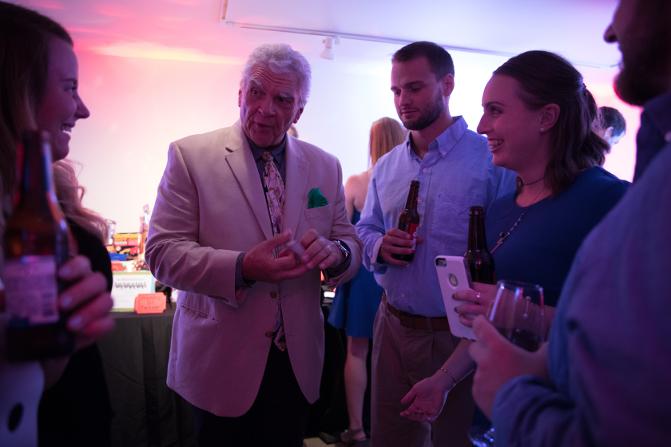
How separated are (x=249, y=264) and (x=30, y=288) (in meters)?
0.85

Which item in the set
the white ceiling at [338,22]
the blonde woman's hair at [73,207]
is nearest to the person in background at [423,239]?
the blonde woman's hair at [73,207]

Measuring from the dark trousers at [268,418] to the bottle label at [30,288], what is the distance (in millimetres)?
1072

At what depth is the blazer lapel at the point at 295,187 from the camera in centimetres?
166

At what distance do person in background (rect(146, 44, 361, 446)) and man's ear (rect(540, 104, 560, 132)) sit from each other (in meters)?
0.79

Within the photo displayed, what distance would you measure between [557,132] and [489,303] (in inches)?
25.6

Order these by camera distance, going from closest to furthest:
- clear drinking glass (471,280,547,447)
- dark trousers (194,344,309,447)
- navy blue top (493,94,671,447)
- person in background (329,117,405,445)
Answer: navy blue top (493,94,671,447) < clear drinking glass (471,280,547,447) < dark trousers (194,344,309,447) < person in background (329,117,405,445)

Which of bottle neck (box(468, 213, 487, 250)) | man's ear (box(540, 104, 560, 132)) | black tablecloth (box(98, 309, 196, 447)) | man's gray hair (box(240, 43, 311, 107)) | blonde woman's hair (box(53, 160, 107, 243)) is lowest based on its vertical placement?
black tablecloth (box(98, 309, 196, 447))

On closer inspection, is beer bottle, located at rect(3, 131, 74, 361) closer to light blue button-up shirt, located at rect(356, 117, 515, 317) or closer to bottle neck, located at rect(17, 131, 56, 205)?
bottle neck, located at rect(17, 131, 56, 205)

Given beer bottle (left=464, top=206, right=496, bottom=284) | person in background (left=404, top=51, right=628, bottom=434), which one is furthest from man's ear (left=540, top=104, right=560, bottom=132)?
beer bottle (left=464, top=206, right=496, bottom=284)

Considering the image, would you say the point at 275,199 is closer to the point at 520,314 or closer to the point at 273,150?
the point at 273,150

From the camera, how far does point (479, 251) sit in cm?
146

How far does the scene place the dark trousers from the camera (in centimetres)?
157

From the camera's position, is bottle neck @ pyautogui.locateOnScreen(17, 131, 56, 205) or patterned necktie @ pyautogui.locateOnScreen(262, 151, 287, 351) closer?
bottle neck @ pyautogui.locateOnScreen(17, 131, 56, 205)

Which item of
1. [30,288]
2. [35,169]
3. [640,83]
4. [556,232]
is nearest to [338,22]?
[556,232]
